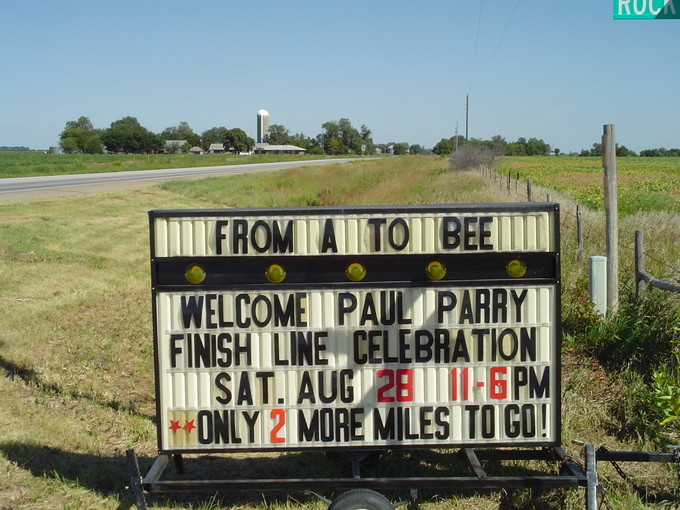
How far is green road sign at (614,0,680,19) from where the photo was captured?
11.7ft

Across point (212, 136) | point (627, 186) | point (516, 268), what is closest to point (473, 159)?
point (627, 186)

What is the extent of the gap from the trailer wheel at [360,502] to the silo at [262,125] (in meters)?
178

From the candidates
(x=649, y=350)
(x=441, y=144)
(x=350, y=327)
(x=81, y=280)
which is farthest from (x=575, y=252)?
(x=441, y=144)

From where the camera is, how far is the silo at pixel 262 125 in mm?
178875

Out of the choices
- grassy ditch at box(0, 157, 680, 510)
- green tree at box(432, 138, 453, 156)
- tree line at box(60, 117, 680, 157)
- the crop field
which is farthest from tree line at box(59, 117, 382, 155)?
grassy ditch at box(0, 157, 680, 510)

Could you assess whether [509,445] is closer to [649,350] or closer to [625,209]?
[649,350]

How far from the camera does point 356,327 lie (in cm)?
363

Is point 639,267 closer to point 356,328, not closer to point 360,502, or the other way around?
point 356,328

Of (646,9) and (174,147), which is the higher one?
(174,147)

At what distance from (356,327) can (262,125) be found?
594 ft

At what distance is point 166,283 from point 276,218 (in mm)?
661

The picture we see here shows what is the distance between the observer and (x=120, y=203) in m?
23.7

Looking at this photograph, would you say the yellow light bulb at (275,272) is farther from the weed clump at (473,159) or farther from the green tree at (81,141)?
the green tree at (81,141)

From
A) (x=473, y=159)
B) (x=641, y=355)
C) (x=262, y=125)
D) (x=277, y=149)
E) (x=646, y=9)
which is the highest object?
(x=262, y=125)
